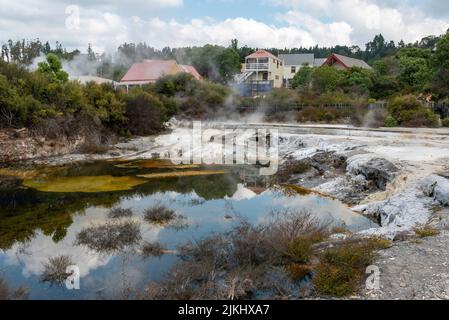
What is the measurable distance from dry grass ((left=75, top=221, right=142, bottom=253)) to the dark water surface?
0.19 metres

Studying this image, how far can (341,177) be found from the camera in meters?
17.2

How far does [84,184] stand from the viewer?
59.7 feet

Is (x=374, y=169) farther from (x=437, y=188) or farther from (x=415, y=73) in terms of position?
(x=415, y=73)

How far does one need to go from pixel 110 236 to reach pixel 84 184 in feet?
26.8

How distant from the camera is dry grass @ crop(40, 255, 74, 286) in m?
8.45

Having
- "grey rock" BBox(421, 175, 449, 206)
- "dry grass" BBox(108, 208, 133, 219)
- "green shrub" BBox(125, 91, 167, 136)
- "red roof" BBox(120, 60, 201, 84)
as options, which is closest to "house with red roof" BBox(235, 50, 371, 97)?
"red roof" BBox(120, 60, 201, 84)

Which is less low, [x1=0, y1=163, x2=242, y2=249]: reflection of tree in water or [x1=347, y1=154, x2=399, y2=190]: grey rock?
[x1=347, y1=154, x2=399, y2=190]: grey rock

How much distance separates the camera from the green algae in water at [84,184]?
17219 mm

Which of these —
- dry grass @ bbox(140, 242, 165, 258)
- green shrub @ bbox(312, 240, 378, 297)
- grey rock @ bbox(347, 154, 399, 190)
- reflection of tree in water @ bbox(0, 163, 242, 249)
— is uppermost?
grey rock @ bbox(347, 154, 399, 190)

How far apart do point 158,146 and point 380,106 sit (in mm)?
19315

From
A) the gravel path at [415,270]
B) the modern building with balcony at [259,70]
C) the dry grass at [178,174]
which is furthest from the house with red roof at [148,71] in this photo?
the gravel path at [415,270]

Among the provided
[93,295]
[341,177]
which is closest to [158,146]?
[341,177]

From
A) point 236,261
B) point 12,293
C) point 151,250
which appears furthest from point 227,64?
point 12,293

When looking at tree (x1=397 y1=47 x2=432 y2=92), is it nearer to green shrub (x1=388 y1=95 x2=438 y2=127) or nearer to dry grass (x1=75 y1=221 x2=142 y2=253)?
green shrub (x1=388 y1=95 x2=438 y2=127)
